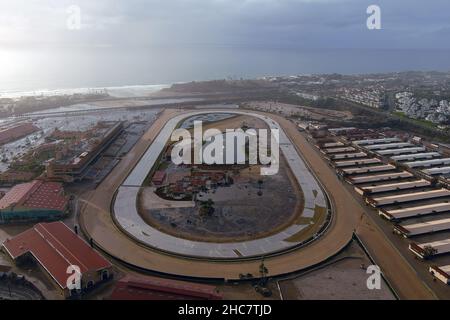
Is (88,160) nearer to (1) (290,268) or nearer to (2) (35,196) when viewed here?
(2) (35,196)

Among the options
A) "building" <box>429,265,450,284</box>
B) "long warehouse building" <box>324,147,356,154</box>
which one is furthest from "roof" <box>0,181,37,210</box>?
"long warehouse building" <box>324,147,356,154</box>

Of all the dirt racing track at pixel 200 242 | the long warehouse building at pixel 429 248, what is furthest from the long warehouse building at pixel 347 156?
the long warehouse building at pixel 429 248

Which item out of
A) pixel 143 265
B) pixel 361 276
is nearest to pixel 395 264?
pixel 361 276

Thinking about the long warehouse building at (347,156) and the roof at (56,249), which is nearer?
the roof at (56,249)

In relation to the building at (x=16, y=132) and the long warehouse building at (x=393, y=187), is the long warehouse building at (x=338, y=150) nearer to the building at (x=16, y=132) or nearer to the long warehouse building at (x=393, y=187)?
the long warehouse building at (x=393, y=187)

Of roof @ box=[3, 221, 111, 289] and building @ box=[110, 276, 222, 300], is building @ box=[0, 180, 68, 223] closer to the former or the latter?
roof @ box=[3, 221, 111, 289]

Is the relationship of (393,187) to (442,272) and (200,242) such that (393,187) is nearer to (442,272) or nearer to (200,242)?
(442,272)
